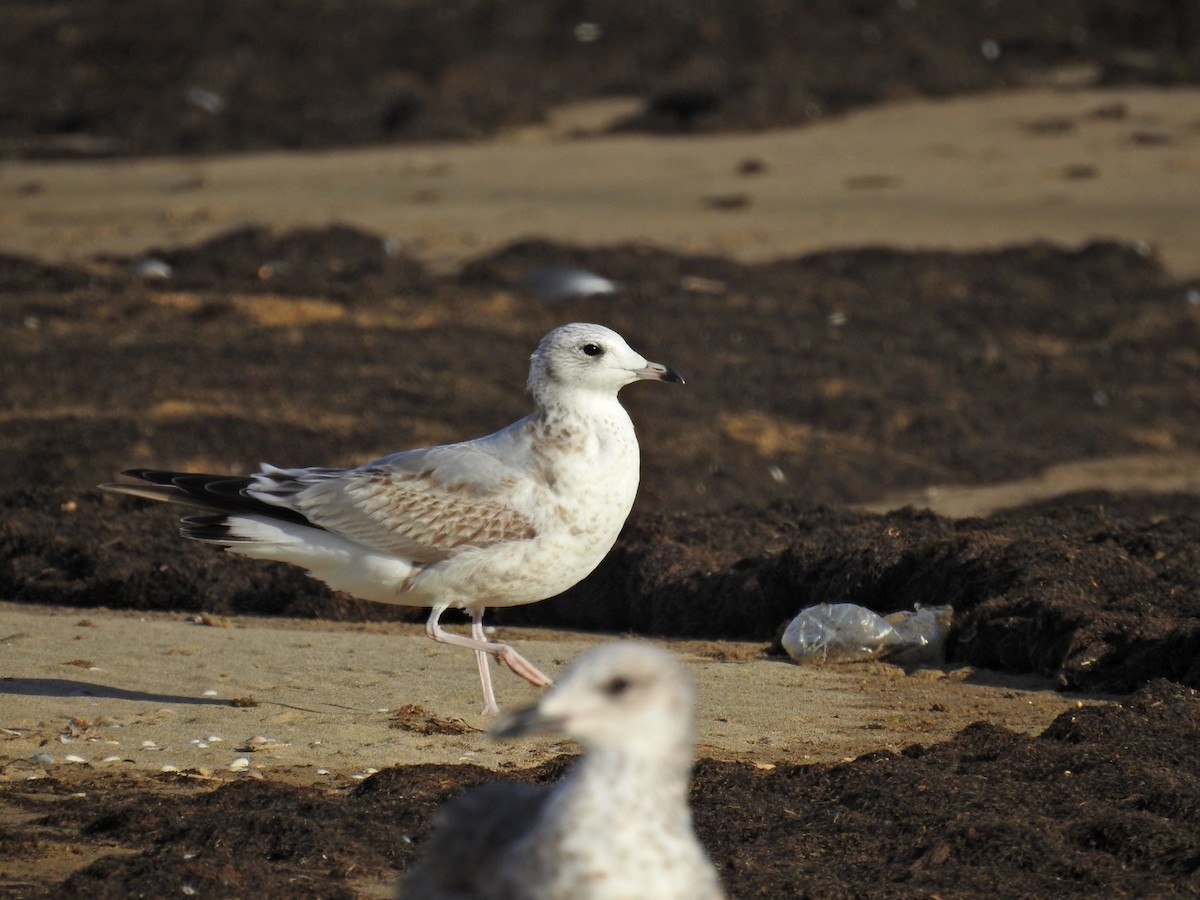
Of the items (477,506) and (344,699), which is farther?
(344,699)

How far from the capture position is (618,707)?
11.4 ft

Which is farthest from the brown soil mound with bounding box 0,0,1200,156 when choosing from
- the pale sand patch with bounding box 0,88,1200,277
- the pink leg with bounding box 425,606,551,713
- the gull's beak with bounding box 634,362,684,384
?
the pink leg with bounding box 425,606,551,713

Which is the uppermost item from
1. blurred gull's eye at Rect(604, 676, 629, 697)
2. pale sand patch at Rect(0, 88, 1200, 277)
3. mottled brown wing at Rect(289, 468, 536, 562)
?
blurred gull's eye at Rect(604, 676, 629, 697)

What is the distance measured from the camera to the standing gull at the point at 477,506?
643 centimetres

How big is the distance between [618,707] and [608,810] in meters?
0.19

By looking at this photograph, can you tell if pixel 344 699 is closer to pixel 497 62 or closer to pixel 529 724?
pixel 529 724

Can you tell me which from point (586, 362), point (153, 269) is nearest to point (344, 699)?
point (586, 362)

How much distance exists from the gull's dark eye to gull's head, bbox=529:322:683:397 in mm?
3196

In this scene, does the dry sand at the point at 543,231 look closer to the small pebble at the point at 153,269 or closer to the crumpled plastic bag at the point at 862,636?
the crumpled plastic bag at the point at 862,636

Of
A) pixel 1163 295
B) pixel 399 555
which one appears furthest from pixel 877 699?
pixel 1163 295

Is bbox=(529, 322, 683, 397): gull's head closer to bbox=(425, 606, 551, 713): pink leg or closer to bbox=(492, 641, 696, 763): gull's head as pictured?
bbox=(425, 606, 551, 713): pink leg

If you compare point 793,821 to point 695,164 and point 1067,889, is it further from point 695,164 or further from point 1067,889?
point 695,164

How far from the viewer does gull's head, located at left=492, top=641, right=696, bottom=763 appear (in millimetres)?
3453

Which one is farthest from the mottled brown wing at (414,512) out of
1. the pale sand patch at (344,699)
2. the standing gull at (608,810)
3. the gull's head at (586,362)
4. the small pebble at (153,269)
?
the small pebble at (153,269)
